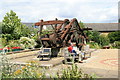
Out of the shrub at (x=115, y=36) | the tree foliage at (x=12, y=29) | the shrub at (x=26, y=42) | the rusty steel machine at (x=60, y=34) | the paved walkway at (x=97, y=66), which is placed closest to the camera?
the paved walkway at (x=97, y=66)

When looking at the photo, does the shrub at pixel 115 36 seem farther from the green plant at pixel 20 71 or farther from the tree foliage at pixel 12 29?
the green plant at pixel 20 71

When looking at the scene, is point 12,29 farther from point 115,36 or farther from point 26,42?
point 115,36

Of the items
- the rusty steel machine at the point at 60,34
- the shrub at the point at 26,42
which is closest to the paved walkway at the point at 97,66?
the rusty steel machine at the point at 60,34

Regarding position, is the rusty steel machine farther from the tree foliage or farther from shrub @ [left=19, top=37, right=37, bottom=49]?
the tree foliage

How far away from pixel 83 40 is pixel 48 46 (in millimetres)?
4186

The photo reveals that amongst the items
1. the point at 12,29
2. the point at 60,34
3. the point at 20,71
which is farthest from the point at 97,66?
the point at 12,29

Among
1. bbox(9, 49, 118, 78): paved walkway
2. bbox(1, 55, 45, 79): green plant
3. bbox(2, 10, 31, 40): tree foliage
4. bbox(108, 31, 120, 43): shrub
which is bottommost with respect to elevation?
bbox(9, 49, 118, 78): paved walkway

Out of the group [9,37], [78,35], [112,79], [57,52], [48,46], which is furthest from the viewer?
[9,37]

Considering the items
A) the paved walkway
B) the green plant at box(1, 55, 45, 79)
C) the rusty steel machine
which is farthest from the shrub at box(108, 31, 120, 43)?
the green plant at box(1, 55, 45, 79)

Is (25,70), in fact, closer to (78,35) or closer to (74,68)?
(74,68)

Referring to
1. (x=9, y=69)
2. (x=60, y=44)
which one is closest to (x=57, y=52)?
(x=60, y=44)

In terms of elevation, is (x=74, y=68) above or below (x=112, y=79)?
above

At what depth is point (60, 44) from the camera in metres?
11.5

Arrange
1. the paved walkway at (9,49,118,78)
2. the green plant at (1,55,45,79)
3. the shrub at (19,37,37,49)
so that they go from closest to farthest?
the green plant at (1,55,45,79)
the paved walkway at (9,49,118,78)
the shrub at (19,37,37,49)
